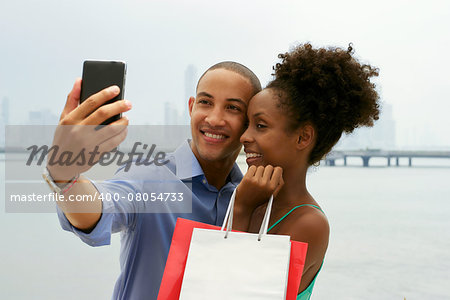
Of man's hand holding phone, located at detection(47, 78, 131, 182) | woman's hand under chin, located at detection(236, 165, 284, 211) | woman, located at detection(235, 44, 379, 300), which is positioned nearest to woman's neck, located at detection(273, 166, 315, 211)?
woman, located at detection(235, 44, 379, 300)

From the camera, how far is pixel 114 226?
116 cm

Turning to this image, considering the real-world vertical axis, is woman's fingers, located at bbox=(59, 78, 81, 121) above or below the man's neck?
above

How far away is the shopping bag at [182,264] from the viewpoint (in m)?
0.96

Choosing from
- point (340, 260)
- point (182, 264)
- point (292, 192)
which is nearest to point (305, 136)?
point (292, 192)

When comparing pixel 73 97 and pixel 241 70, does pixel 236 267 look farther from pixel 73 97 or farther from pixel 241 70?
pixel 241 70

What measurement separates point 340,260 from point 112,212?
5116mm

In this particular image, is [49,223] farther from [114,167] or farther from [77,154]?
[77,154]

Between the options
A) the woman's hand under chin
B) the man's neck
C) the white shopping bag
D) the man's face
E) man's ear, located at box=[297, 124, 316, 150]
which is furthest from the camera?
the man's neck

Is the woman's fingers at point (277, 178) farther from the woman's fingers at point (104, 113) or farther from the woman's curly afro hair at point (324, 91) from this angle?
the woman's fingers at point (104, 113)

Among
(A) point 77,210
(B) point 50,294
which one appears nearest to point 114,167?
(A) point 77,210

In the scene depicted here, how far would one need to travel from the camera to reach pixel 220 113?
1273mm

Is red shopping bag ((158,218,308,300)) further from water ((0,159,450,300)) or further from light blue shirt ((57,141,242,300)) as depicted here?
water ((0,159,450,300))

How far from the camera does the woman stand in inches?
44.2

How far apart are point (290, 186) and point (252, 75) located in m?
0.36
